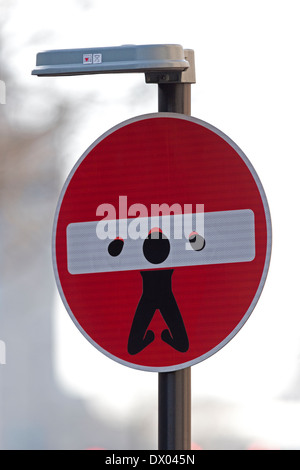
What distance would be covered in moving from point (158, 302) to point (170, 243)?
104 millimetres

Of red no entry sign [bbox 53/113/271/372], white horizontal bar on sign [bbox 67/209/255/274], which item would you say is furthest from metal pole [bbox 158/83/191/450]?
white horizontal bar on sign [bbox 67/209/255/274]

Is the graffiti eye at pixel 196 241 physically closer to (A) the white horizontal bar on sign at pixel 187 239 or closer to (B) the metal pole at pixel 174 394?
(A) the white horizontal bar on sign at pixel 187 239

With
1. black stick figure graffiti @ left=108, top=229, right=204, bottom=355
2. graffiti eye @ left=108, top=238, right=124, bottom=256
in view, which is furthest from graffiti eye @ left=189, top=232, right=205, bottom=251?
graffiti eye @ left=108, top=238, right=124, bottom=256

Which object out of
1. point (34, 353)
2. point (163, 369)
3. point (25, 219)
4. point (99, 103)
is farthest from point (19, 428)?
point (163, 369)

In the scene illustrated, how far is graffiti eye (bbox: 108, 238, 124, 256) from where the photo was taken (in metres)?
1.37

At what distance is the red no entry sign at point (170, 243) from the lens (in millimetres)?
1329

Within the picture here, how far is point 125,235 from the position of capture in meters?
1.37

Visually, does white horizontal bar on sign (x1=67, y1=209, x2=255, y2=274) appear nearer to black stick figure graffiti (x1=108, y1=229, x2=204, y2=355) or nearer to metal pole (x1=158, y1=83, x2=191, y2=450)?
black stick figure graffiti (x1=108, y1=229, x2=204, y2=355)

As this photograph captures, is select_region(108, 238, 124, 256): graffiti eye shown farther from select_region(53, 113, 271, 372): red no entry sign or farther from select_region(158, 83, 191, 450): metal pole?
select_region(158, 83, 191, 450): metal pole

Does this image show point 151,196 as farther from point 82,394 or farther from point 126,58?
point 82,394

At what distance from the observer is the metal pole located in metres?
1.38

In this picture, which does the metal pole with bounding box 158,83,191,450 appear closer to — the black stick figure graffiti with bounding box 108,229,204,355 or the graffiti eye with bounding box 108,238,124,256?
the black stick figure graffiti with bounding box 108,229,204,355

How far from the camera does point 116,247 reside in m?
1.38

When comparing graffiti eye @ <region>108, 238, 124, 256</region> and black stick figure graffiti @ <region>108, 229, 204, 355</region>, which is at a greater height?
graffiti eye @ <region>108, 238, 124, 256</region>
